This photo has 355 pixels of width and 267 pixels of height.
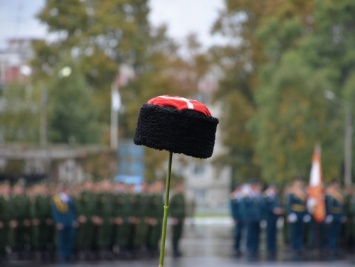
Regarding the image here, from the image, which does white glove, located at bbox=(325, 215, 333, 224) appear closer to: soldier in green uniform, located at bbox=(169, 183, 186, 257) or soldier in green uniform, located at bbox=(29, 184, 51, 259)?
soldier in green uniform, located at bbox=(169, 183, 186, 257)

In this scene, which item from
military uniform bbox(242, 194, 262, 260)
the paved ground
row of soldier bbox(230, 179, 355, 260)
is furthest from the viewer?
row of soldier bbox(230, 179, 355, 260)

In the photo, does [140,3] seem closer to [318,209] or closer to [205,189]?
[205,189]

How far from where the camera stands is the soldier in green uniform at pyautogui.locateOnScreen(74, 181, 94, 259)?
97.3 ft

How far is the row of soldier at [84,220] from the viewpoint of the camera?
95.5 ft

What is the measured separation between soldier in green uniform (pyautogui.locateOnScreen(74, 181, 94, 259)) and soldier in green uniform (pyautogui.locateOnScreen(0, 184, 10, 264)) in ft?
5.06

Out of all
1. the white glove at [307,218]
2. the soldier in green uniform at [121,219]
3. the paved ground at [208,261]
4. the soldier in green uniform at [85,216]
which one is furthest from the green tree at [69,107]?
the soldier in green uniform at [85,216]

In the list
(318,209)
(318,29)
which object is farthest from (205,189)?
(318,209)

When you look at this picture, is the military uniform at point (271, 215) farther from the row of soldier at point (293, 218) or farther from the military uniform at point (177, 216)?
the military uniform at point (177, 216)

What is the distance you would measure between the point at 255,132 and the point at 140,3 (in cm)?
1602

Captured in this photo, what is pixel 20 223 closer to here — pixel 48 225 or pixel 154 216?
pixel 48 225

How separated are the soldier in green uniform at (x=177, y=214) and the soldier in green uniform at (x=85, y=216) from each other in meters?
2.29

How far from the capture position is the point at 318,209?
33.2 meters

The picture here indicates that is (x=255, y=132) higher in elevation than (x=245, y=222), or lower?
higher

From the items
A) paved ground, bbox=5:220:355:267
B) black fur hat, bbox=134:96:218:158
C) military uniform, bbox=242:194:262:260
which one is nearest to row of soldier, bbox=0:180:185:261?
paved ground, bbox=5:220:355:267
